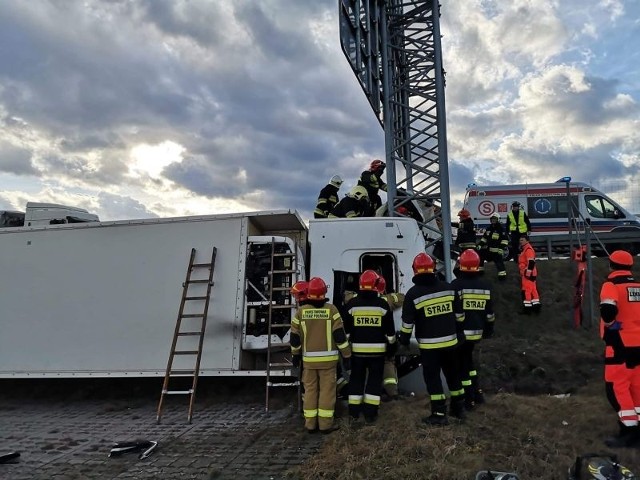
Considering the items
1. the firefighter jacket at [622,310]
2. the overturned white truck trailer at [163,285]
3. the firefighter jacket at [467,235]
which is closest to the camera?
the firefighter jacket at [622,310]

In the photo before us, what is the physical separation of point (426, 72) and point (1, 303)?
9272 mm

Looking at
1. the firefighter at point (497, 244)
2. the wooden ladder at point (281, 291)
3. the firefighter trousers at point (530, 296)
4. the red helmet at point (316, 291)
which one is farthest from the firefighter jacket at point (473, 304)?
the firefighter at point (497, 244)

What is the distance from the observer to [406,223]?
7156mm

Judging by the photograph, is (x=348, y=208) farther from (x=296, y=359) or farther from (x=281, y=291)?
(x=296, y=359)

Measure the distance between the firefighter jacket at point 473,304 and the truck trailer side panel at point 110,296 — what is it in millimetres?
2997

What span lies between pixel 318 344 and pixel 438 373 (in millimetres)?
1363

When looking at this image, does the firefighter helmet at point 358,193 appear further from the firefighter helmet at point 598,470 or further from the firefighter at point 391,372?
the firefighter helmet at point 598,470

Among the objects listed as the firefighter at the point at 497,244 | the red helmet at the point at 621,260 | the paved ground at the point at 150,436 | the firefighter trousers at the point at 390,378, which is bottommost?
the paved ground at the point at 150,436

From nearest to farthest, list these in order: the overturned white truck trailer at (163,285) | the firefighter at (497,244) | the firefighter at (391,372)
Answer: the firefighter at (391,372) → the overturned white truck trailer at (163,285) → the firefighter at (497,244)

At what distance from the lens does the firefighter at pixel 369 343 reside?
5656 millimetres

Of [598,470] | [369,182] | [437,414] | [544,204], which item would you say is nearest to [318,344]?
[437,414]

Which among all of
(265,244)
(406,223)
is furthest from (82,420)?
(406,223)

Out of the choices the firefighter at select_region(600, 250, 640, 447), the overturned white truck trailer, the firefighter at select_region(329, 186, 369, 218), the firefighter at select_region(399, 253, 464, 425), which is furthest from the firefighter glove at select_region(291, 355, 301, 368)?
the firefighter at select_region(600, 250, 640, 447)

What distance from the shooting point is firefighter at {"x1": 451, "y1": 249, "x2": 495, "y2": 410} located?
228 inches
